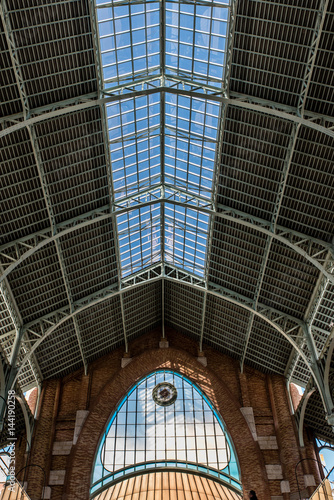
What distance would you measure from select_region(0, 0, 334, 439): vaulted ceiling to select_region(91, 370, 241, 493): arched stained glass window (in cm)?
599

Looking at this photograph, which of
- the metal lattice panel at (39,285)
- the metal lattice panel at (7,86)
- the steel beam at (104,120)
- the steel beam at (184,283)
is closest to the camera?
the metal lattice panel at (7,86)

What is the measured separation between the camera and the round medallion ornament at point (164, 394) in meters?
44.5

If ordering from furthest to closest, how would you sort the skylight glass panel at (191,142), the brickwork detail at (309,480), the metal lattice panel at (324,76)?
1. the brickwork detail at (309,480)
2. the skylight glass panel at (191,142)
3. the metal lattice panel at (324,76)

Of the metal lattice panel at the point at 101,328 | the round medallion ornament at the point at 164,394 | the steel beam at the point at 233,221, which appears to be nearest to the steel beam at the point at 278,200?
the steel beam at the point at 233,221

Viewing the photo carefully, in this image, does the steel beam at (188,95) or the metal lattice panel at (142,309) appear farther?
the metal lattice panel at (142,309)

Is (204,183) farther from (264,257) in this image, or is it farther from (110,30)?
(110,30)

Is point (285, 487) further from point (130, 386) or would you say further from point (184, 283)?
point (184, 283)

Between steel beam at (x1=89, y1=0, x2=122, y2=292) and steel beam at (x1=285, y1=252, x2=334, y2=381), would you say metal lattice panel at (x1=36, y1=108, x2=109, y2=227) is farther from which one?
steel beam at (x1=285, y1=252, x2=334, y2=381)

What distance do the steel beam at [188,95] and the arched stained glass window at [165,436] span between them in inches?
1030

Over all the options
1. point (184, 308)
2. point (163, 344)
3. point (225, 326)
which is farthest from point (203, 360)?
point (184, 308)

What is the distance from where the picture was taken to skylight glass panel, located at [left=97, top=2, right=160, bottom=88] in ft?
88.6

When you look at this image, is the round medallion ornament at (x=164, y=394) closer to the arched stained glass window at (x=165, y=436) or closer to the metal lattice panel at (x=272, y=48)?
the arched stained glass window at (x=165, y=436)

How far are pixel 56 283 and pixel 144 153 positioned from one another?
11330 mm

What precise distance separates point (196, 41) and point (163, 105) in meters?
5.00
